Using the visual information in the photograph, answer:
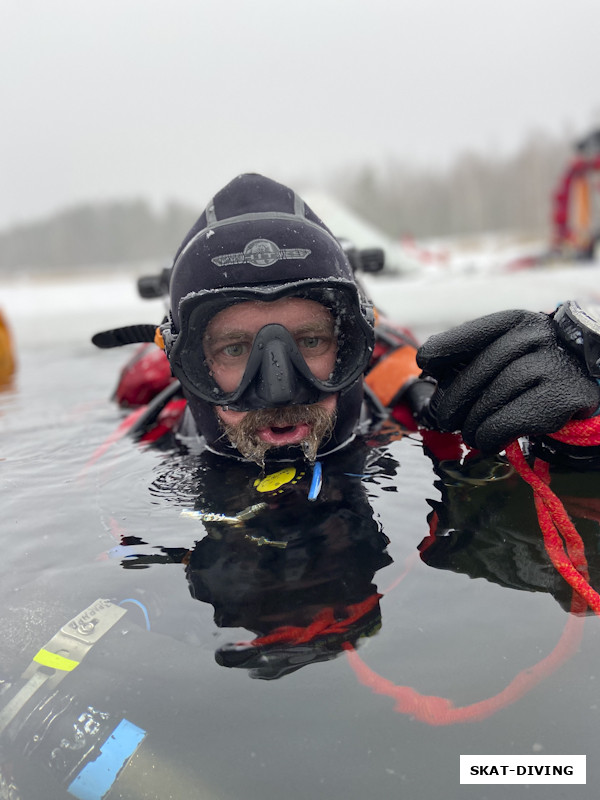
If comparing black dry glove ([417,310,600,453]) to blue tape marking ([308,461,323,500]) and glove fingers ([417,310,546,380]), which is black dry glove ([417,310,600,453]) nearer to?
glove fingers ([417,310,546,380])

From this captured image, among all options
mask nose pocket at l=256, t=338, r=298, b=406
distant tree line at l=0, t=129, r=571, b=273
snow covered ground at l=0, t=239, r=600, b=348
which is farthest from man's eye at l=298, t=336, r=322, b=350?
distant tree line at l=0, t=129, r=571, b=273

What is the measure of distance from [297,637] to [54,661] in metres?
0.45

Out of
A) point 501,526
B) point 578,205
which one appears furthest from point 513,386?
point 578,205

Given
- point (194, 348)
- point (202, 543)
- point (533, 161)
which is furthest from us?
point (533, 161)

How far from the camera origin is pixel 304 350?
6.47 ft

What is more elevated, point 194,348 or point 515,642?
point 194,348

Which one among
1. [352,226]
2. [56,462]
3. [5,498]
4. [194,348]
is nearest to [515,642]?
[194,348]

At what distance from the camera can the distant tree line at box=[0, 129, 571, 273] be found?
5472 centimetres

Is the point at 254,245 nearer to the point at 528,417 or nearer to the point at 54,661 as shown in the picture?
the point at 528,417

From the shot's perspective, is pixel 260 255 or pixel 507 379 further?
pixel 260 255

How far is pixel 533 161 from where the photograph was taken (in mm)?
54250

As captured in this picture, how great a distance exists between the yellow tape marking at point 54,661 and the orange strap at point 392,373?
1735mm

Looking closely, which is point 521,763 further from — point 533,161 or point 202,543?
point 533,161

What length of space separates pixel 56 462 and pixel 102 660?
1403 mm
